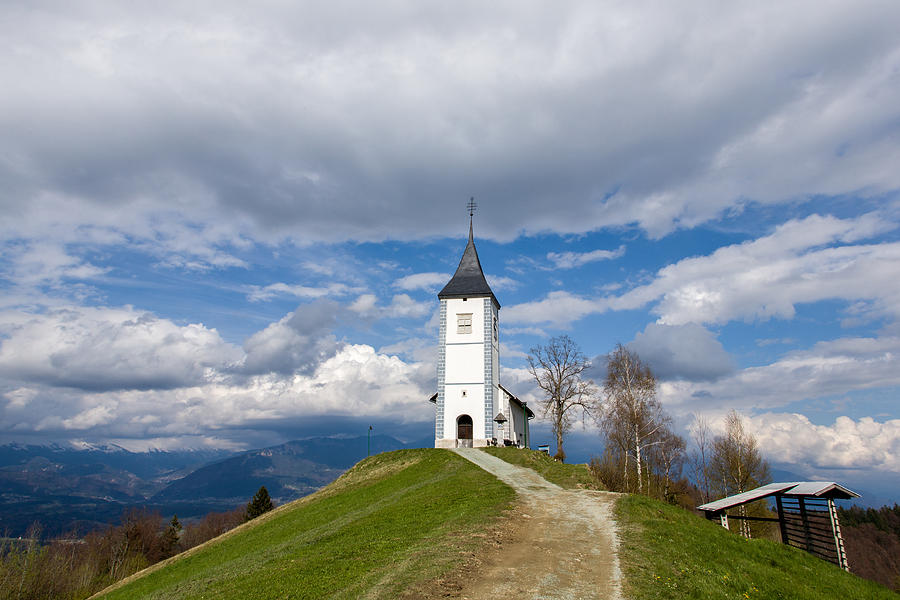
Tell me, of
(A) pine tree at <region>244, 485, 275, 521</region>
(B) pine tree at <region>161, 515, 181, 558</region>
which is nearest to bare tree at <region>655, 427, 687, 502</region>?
(A) pine tree at <region>244, 485, 275, 521</region>

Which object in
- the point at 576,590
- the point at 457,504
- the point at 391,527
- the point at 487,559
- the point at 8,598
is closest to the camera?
the point at 576,590

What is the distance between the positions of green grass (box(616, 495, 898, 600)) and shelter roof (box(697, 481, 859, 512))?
3.24ft

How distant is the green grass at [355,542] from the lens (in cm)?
1320

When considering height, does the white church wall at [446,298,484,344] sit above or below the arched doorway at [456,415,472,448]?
above

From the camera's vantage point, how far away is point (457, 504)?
837 inches

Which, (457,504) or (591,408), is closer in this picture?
(457,504)

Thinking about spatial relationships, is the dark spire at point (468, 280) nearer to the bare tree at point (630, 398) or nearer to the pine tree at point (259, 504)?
the bare tree at point (630, 398)

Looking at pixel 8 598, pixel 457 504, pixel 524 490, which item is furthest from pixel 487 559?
pixel 8 598

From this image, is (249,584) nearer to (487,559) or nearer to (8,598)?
(487,559)

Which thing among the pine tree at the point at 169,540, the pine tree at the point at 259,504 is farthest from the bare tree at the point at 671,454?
the pine tree at the point at 169,540

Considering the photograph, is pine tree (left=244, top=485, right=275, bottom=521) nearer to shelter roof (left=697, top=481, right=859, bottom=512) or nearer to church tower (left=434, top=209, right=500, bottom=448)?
church tower (left=434, top=209, right=500, bottom=448)

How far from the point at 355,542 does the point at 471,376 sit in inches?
1047

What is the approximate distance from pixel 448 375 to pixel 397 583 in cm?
3252

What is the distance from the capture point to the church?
140ft
